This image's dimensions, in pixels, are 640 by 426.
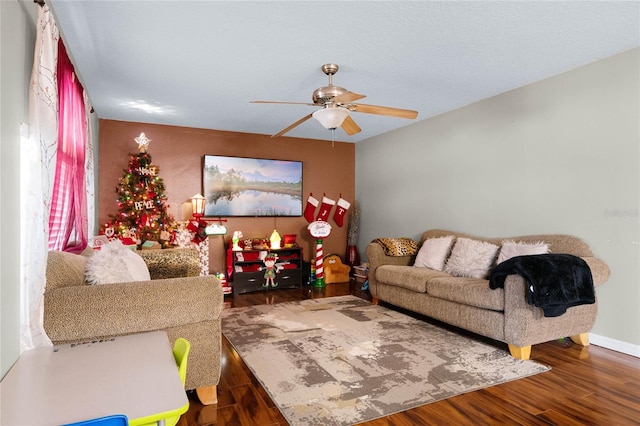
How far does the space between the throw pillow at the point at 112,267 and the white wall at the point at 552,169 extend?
376 centimetres

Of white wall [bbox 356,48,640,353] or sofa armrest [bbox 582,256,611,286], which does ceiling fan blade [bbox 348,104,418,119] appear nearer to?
white wall [bbox 356,48,640,353]

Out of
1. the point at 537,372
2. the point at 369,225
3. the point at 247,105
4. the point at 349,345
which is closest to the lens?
the point at 537,372

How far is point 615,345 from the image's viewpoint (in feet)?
10.6

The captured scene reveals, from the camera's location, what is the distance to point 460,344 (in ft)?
10.8

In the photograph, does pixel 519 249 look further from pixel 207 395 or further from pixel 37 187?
pixel 37 187

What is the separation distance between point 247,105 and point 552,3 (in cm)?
323

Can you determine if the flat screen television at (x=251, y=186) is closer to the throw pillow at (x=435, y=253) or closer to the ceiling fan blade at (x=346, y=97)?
the throw pillow at (x=435, y=253)

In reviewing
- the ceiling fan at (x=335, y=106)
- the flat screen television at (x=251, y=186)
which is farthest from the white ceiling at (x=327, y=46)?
the flat screen television at (x=251, y=186)

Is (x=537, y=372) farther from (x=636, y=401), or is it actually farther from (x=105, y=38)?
(x=105, y=38)

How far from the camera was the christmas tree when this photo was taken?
4.77m

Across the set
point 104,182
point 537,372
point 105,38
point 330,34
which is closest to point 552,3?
point 330,34

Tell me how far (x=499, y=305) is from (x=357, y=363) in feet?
4.22

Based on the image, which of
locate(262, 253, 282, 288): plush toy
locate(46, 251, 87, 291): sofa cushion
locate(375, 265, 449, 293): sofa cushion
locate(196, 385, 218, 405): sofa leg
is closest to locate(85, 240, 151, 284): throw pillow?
locate(46, 251, 87, 291): sofa cushion

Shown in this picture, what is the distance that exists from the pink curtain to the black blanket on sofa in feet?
10.8
